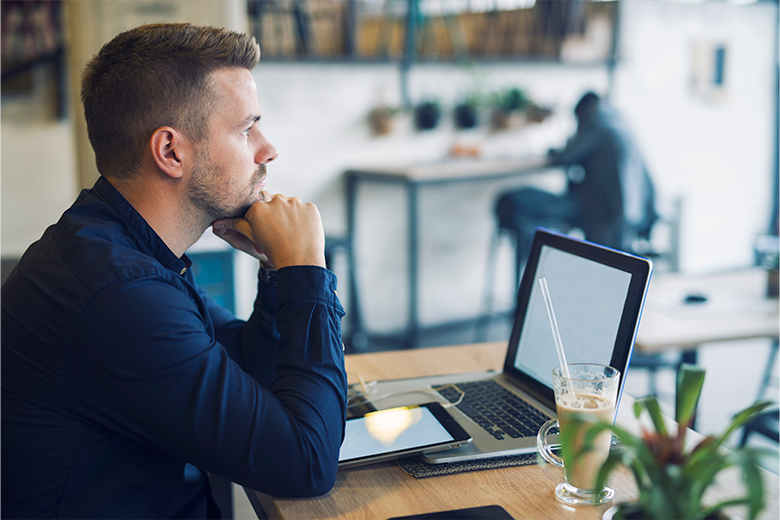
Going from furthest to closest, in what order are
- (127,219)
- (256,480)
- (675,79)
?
1. (675,79)
2. (127,219)
3. (256,480)

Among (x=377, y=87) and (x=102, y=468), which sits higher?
(x=377, y=87)

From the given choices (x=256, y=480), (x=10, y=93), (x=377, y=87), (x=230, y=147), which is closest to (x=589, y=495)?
(x=256, y=480)

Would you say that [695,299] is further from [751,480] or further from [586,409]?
[751,480]

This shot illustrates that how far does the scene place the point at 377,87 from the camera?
13.8 feet

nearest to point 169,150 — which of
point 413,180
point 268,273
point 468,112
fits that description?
point 268,273

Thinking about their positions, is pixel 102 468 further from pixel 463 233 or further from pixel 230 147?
pixel 463 233

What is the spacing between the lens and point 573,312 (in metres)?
1.14

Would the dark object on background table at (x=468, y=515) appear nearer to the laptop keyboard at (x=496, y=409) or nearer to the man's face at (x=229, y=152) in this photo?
the laptop keyboard at (x=496, y=409)

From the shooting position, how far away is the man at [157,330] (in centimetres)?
86

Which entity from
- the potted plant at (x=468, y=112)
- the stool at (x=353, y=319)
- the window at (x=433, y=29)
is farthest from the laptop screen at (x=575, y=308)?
the potted plant at (x=468, y=112)

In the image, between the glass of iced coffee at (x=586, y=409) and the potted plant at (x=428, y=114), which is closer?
the glass of iced coffee at (x=586, y=409)

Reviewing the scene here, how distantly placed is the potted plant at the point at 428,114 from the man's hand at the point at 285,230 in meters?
3.17

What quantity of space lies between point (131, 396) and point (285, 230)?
0.37m

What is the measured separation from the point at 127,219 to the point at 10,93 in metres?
3.33
